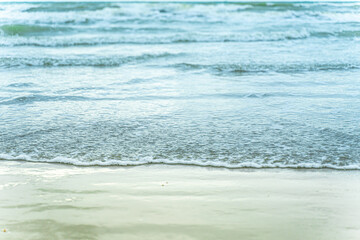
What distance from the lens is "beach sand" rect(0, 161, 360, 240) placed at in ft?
8.79

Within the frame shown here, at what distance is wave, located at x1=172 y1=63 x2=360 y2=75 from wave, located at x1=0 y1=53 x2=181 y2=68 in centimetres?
152

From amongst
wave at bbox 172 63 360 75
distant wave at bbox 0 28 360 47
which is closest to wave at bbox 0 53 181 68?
wave at bbox 172 63 360 75

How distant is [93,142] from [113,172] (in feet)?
2.96

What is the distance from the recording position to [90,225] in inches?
109

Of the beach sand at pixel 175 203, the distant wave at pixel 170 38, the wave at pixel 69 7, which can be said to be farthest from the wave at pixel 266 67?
the wave at pixel 69 7

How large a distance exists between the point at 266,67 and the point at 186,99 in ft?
11.3

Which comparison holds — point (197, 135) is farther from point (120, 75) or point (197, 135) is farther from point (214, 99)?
point (120, 75)

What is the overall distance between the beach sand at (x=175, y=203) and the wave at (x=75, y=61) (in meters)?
6.54

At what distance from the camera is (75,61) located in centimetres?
1075

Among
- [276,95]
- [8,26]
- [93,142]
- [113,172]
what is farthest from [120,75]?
[8,26]

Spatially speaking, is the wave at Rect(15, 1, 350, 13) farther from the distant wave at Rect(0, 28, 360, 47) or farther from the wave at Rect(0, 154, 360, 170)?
the wave at Rect(0, 154, 360, 170)

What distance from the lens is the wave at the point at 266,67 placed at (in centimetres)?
912

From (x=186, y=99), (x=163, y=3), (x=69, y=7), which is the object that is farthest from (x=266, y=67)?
(x=69, y=7)

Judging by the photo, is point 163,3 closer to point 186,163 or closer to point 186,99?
point 186,99
